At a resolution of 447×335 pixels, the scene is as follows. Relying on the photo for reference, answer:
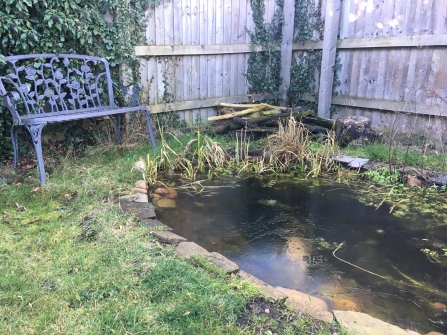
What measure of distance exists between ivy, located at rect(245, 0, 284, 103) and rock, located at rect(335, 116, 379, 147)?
1713 millimetres

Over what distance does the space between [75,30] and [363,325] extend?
12.8 ft

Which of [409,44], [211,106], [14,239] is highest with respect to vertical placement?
[409,44]

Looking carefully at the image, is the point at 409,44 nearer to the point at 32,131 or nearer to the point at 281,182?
the point at 281,182

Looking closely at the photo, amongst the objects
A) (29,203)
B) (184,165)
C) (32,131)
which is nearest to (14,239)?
(29,203)

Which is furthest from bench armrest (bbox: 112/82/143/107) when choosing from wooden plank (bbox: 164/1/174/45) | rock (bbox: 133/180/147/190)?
rock (bbox: 133/180/147/190)

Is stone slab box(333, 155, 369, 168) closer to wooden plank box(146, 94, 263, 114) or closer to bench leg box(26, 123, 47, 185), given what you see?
wooden plank box(146, 94, 263, 114)

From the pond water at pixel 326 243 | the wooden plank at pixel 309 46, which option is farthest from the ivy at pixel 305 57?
the pond water at pixel 326 243

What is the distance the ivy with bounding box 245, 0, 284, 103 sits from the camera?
5.87 metres

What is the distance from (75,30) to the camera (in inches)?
159

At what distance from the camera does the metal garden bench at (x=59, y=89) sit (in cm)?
364

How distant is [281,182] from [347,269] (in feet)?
5.31

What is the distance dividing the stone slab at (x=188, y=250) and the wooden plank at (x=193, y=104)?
2.91 metres

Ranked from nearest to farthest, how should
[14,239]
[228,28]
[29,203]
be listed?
[14,239], [29,203], [228,28]

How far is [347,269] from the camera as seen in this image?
2.31 m
